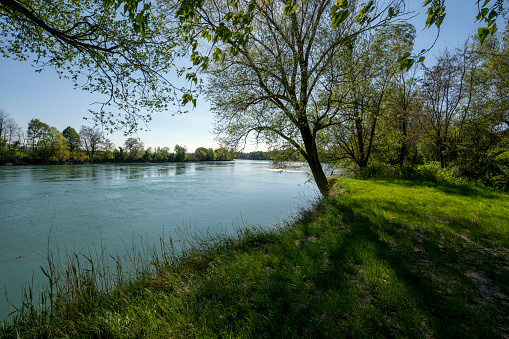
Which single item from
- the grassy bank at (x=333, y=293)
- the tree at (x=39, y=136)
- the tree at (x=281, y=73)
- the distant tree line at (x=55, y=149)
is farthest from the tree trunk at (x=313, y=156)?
the tree at (x=39, y=136)

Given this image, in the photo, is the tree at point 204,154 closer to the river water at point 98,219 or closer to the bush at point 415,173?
the river water at point 98,219

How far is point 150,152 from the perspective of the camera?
87.8 metres

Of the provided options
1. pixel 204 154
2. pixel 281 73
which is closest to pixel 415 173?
pixel 281 73

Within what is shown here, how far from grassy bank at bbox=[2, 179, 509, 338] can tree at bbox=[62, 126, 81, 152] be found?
8409 centimetres

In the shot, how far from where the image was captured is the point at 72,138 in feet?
232

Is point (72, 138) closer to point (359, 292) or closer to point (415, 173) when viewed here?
point (415, 173)

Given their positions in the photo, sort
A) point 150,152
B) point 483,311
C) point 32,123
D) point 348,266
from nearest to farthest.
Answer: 1. point 483,311
2. point 348,266
3. point 32,123
4. point 150,152

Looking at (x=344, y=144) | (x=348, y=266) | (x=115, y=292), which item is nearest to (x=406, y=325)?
(x=348, y=266)

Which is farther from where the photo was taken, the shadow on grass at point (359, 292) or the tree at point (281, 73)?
the tree at point (281, 73)

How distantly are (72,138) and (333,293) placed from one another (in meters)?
93.4

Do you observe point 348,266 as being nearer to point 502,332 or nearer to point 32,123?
point 502,332

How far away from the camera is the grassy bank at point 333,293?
224cm

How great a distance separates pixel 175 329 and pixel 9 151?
7477 cm

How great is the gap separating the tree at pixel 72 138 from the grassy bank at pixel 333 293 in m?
84.1
